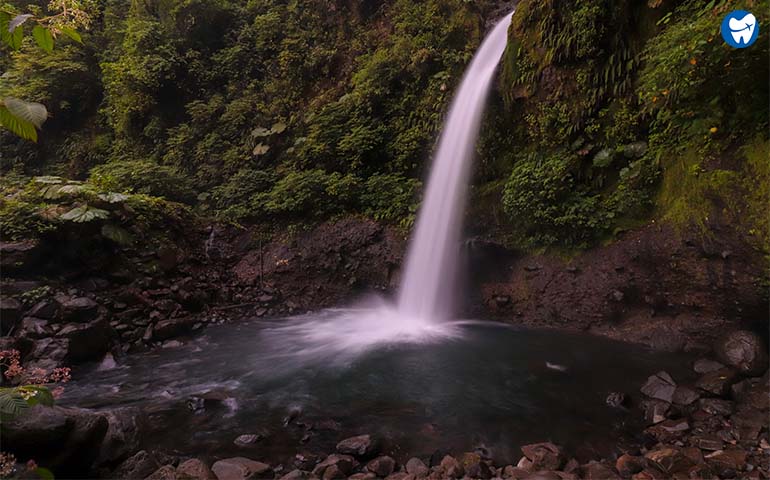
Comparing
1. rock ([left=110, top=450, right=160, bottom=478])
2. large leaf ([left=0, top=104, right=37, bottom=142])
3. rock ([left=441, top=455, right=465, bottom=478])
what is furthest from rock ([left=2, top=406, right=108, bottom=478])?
rock ([left=441, top=455, right=465, bottom=478])

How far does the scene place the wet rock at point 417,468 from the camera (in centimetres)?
362

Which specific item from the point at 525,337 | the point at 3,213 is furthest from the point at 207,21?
the point at 525,337

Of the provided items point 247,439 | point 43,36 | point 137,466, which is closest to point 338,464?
point 247,439

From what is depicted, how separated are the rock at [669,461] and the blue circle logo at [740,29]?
14.4 feet

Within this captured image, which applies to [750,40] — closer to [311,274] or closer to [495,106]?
[495,106]

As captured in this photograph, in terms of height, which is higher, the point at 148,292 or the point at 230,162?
the point at 230,162

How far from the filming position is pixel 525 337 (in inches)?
284

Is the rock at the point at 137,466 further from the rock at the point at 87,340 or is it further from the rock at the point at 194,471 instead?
the rock at the point at 87,340

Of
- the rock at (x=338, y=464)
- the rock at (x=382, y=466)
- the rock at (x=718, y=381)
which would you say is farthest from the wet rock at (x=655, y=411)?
the rock at (x=338, y=464)

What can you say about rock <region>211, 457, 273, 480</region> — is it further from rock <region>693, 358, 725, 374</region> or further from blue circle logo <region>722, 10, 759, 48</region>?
blue circle logo <region>722, 10, 759, 48</region>

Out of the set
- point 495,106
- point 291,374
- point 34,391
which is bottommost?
point 291,374

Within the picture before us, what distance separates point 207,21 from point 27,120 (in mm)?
15178

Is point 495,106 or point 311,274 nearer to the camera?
point 495,106

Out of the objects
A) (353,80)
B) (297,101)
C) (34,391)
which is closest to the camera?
(34,391)
